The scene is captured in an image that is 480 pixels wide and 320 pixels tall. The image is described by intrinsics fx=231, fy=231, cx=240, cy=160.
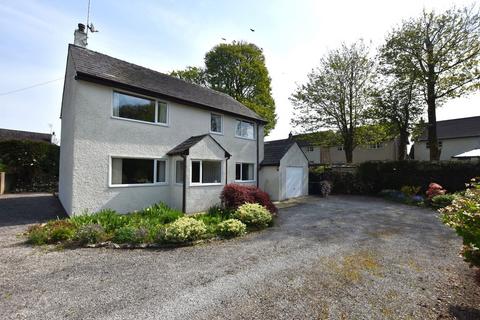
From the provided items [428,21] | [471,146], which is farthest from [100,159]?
[471,146]

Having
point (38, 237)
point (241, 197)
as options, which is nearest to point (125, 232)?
point (38, 237)

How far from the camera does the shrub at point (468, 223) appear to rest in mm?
3959

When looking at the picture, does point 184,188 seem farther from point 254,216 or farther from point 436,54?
point 436,54

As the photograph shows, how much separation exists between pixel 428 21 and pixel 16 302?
27.3m

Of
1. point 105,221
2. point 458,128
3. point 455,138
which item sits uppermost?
→ point 458,128

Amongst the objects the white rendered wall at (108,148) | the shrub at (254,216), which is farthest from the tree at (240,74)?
the shrub at (254,216)

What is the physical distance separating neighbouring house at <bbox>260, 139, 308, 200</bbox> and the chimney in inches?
516

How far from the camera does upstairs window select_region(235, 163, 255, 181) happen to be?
16203 millimetres

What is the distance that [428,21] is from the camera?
60.4 feet

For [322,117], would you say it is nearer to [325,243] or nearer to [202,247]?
[325,243]

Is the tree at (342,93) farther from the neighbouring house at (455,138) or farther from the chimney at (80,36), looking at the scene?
the chimney at (80,36)

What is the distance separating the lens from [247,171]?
17.0m

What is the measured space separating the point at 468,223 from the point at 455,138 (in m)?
37.3

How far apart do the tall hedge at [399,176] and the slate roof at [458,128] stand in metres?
15.9
